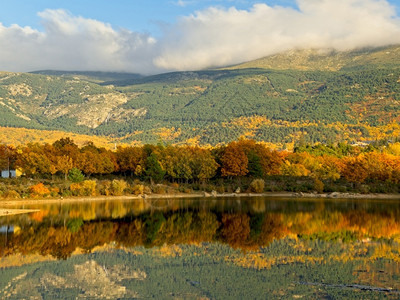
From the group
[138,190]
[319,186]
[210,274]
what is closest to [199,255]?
[210,274]

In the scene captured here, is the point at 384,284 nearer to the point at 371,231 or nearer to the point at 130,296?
the point at 130,296

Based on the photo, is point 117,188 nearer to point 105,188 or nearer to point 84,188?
point 105,188

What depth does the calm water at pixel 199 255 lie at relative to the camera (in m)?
22.9

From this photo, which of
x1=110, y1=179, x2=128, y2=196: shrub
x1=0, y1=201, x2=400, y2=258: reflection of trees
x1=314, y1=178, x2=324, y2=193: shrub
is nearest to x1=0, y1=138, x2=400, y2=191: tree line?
x1=314, y1=178, x2=324, y2=193: shrub

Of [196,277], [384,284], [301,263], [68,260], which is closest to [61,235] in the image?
[68,260]

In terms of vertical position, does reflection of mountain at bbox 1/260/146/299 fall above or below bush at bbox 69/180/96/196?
above

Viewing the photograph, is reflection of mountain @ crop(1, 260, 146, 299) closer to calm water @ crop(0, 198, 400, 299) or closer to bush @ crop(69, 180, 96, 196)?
calm water @ crop(0, 198, 400, 299)

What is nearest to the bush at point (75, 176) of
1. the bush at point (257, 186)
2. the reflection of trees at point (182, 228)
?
the reflection of trees at point (182, 228)

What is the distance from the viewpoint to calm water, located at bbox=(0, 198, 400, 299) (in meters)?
22.9

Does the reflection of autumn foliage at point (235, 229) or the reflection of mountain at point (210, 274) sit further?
the reflection of autumn foliage at point (235, 229)

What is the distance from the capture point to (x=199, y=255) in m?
30.7

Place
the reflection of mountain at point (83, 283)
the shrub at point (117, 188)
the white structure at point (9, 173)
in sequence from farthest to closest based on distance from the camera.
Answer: the white structure at point (9, 173) → the shrub at point (117, 188) → the reflection of mountain at point (83, 283)

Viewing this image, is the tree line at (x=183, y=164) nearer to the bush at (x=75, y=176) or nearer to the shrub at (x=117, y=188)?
the bush at (x=75, y=176)

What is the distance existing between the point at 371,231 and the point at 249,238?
33.2 feet
